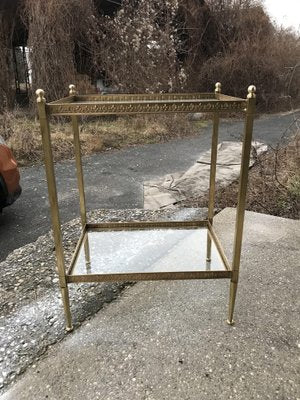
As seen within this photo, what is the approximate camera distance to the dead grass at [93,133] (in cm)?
514

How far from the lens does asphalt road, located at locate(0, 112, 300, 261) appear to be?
315 centimetres

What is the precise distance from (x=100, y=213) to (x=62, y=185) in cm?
127

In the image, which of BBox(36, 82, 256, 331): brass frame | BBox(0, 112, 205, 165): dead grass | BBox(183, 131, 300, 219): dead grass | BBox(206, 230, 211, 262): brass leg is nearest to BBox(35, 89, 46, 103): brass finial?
BBox(36, 82, 256, 331): brass frame

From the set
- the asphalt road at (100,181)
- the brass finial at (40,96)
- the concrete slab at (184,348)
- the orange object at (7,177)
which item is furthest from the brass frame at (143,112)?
the asphalt road at (100,181)

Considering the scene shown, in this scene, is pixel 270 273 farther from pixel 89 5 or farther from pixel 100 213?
pixel 89 5

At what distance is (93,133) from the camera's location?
609 cm

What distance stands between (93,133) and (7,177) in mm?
3394

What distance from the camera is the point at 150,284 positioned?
6.48 feet

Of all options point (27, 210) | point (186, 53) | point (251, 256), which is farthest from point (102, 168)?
point (186, 53)

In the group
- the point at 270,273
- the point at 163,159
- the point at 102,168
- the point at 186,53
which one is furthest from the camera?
the point at 186,53

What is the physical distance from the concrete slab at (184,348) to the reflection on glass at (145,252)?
0.14m

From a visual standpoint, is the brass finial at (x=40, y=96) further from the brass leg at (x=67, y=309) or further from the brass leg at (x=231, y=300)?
the brass leg at (x=231, y=300)

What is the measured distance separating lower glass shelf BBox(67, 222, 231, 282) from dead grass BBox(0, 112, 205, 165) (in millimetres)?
3315

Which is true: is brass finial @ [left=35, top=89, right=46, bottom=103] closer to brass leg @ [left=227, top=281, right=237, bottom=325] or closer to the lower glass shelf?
the lower glass shelf
